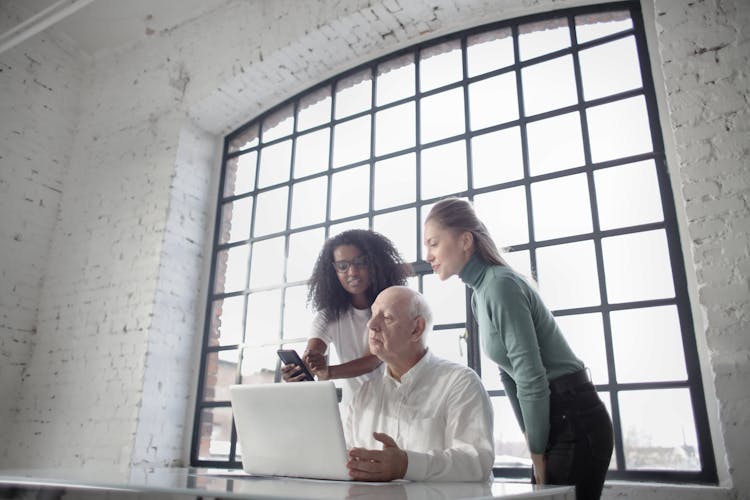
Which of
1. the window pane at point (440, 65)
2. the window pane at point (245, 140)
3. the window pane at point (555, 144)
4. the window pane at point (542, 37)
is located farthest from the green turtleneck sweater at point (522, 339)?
the window pane at point (245, 140)

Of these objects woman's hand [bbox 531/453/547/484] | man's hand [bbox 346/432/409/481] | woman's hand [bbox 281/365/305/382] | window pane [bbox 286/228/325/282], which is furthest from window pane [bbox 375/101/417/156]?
man's hand [bbox 346/432/409/481]

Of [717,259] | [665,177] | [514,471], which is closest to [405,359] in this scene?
[514,471]

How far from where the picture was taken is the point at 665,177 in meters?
2.63

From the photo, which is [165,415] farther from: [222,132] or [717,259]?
[717,259]

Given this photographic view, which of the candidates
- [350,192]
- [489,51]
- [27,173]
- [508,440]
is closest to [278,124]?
[350,192]

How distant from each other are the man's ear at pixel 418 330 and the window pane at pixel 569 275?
1.19 meters

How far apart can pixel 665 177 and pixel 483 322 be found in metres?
1.45

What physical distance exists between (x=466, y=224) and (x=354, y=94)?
2348 mm

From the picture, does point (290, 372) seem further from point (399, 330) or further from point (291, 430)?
point (291, 430)

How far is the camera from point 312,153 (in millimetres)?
4016

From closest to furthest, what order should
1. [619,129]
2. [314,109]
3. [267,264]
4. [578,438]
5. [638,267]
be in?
[578,438] → [638,267] → [619,129] → [267,264] → [314,109]

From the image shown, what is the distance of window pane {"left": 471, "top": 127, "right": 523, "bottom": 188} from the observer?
3.11 metres

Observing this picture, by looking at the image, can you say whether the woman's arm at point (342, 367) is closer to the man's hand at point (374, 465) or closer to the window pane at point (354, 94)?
the man's hand at point (374, 465)

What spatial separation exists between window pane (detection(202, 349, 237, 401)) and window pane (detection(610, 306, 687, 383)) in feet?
8.06
